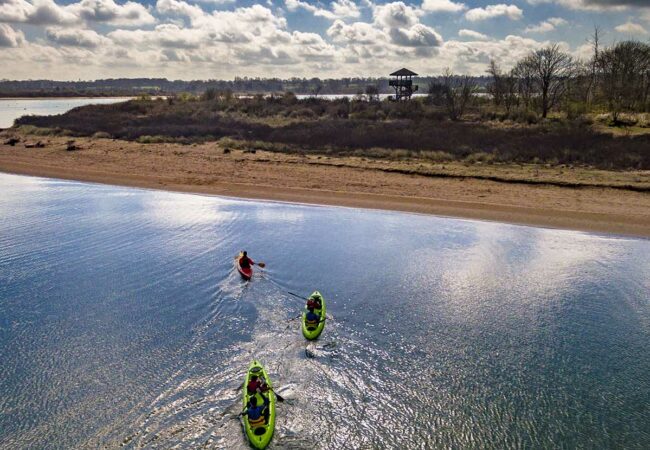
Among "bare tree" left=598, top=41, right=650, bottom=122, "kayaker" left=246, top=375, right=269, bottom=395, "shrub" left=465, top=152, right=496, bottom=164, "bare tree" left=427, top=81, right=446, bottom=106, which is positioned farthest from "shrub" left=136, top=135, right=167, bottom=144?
"bare tree" left=598, top=41, right=650, bottom=122

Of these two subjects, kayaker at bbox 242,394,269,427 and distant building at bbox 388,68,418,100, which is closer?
kayaker at bbox 242,394,269,427

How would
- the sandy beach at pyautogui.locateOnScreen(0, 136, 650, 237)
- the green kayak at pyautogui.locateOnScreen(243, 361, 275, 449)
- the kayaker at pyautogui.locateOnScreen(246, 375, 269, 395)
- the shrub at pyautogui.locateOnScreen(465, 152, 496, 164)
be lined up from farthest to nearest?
1. the shrub at pyautogui.locateOnScreen(465, 152, 496, 164)
2. the sandy beach at pyautogui.locateOnScreen(0, 136, 650, 237)
3. the kayaker at pyautogui.locateOnScreen(246, 375, 269, 395)
4. the green kayak at pyautogui.locateOnScreen(243, 361, 275, 449)

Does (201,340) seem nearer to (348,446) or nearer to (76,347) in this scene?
(76,347)

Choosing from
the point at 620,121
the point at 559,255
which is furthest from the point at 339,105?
the point at 559,255

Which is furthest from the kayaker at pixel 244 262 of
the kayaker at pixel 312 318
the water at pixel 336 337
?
the kayaker at pixel 312 318

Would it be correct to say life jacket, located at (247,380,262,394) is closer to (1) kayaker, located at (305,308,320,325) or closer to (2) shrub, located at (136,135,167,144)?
(1) kayaker, located at (305,308,320,325)
